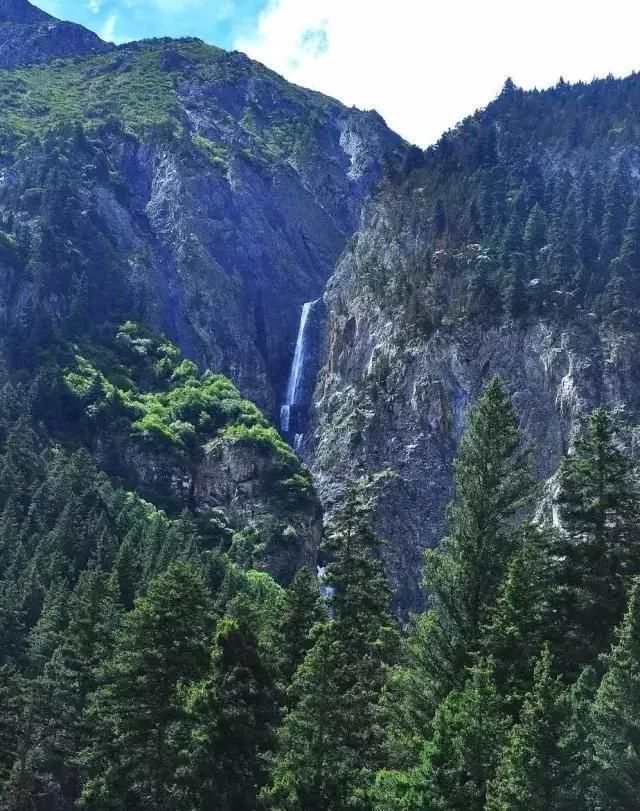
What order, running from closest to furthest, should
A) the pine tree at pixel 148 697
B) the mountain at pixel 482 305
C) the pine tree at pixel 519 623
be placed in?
the pine tree at pixel 519 623
the pine tree at pixel 148 697
the mountain at pixel 482 305

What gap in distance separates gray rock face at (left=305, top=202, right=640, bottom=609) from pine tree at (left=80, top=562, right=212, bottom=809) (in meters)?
60.8

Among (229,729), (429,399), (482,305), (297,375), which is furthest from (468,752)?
(297,375)

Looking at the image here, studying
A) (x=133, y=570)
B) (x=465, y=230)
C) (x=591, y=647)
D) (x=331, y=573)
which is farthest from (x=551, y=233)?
(x=591, y=647)

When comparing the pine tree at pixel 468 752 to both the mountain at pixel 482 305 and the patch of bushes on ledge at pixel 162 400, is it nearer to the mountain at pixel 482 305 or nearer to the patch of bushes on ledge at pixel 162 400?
the mountain at pixel 482 305

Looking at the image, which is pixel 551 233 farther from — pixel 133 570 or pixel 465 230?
pixel 133 570

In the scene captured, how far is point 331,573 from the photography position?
41344 mm

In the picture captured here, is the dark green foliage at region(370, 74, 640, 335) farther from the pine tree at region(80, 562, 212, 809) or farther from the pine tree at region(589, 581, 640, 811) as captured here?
the pine tree at region(589, 581, 640, 811)

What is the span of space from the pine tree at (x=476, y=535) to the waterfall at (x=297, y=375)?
101 m

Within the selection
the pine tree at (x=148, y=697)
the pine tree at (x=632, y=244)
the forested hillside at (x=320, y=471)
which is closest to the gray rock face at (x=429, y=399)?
the forested hillside at (x=320, y=471)

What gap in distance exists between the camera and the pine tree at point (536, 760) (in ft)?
72.1

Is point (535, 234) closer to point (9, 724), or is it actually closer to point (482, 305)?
point (482, 305)

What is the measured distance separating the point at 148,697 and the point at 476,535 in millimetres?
14415

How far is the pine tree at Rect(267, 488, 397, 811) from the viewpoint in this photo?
28.9 metres

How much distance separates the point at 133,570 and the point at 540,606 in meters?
42.7
